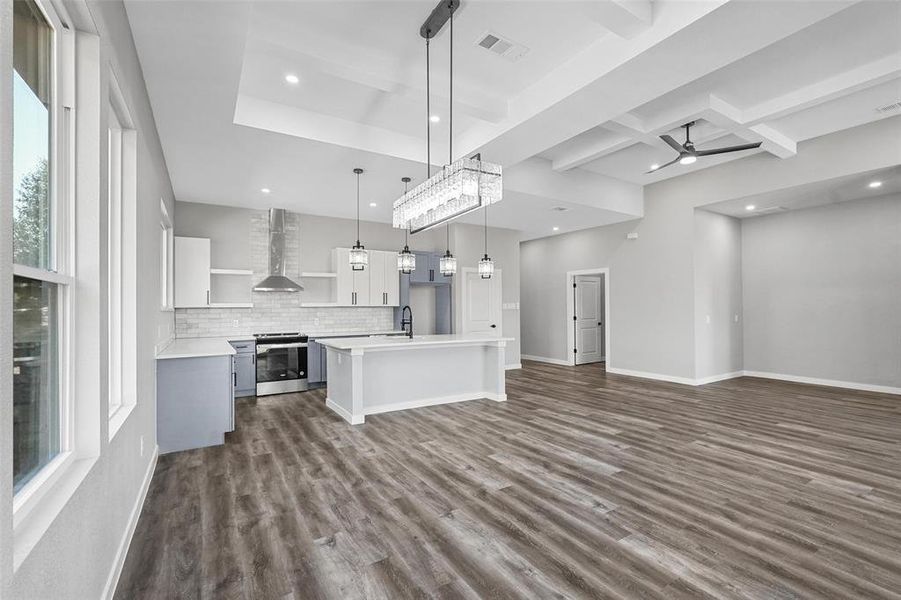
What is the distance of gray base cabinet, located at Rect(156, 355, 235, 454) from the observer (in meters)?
3.73

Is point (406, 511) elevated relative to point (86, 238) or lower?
lower

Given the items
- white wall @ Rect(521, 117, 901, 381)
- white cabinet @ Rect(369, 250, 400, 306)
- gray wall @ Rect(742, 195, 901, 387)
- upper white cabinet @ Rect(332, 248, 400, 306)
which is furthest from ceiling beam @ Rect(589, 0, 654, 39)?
gray wall @ Rect(742, 195, 901, 387)

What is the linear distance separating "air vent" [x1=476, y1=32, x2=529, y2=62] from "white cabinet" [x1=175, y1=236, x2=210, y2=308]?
4.67m

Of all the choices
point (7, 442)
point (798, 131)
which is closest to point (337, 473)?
point (7, 442)

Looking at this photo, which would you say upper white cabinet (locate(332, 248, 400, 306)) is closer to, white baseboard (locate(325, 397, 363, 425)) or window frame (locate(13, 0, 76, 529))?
white baseboard (locate(325, 397, 363, 425))

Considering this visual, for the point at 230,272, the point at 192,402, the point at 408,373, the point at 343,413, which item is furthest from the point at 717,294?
the point at 230,272

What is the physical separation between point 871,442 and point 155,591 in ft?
18.4

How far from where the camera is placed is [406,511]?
8.64ft

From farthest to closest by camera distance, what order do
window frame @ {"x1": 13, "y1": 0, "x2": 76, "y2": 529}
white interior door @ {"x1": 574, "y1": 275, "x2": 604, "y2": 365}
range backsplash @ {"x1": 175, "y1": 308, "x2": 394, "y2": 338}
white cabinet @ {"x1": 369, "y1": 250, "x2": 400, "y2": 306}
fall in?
white interior door @ {"x1": 574, "y1": 275, "x2": 604, "y2": 365} → white cabinet @ {"x1": 369, "y1": 250, "x2": 400, "y2": 306} → range backsplash @ {"x1": 175, "y1": 308, "x2": 394, "y2": 338} → window frame @ {"x1": 13, "y1": 0, "x2": 76, "y2": 529}

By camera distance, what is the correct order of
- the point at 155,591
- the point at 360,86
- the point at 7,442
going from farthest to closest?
the point at 360,86, the point at 155,591, the point at 7,442

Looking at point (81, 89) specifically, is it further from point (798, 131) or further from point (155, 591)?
point (798, 131)

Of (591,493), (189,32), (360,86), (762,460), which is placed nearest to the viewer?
(189,32)

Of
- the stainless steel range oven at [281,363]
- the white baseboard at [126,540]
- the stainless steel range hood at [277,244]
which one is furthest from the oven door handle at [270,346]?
the white baseboard at [126,540]

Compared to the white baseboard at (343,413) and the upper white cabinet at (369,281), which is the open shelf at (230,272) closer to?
the upper white cabinet at (369,281)
